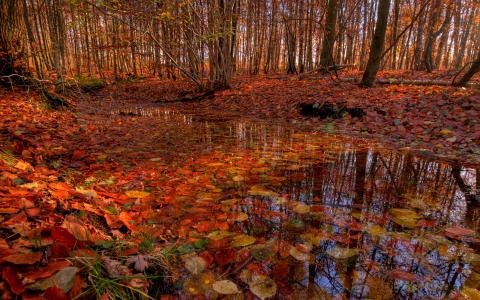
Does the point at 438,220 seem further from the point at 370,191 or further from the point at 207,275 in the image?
the point at 207,275

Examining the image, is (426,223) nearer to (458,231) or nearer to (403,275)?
(458,231)

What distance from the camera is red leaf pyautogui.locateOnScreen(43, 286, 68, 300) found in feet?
2.65

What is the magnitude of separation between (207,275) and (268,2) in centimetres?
1893

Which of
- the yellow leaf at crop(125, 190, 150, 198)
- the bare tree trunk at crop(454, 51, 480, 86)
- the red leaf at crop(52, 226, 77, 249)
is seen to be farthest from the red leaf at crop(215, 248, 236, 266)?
the bare tree trunk at crop(454, 51, 480, 86)

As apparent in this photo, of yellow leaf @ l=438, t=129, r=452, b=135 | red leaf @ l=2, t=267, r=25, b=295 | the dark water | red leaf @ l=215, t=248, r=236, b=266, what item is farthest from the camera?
yellow leaf @ l=438, t=129, r=452, b=135

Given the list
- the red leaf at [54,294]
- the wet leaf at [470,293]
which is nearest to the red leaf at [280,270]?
the wet leaf at [470,293]

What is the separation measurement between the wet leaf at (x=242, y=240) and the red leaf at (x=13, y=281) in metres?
0.93

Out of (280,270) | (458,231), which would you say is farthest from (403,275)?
(458,231)

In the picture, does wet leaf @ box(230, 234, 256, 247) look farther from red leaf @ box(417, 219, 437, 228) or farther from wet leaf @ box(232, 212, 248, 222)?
red leaf @ box(417, 219, 437, 228)

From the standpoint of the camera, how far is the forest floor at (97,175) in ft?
3.23

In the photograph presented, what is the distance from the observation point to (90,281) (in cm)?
96

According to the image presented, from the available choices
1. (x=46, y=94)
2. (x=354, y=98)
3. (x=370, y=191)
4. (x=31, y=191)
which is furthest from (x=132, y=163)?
(x=354, y=98)

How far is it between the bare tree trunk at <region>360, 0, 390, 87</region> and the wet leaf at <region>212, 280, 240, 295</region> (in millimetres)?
7609

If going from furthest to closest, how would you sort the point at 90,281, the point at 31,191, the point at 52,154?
the point at 52,154
the point at 31,191
the point at 90,281
